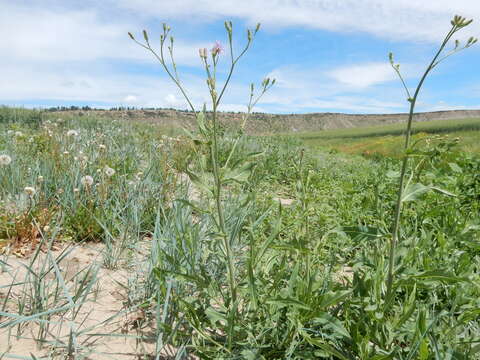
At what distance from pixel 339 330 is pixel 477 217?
235 cm

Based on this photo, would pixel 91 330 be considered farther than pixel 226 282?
No

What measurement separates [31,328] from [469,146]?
15.5 m

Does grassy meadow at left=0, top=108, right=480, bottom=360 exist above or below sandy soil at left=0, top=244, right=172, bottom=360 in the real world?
above

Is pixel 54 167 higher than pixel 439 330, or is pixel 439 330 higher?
pixel 54 167

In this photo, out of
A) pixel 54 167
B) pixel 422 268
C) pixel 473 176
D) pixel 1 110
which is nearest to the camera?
pixel 422 268

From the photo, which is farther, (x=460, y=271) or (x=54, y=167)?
(x=54, y=167)

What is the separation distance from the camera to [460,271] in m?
1.97

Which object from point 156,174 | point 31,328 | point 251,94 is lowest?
point 31,328

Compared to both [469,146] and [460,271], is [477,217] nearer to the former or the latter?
[460,271]

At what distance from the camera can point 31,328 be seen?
160 centimetres

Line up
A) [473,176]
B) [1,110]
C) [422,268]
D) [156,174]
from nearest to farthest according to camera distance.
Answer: [422,268], [156,174], [473,176], [1,110]

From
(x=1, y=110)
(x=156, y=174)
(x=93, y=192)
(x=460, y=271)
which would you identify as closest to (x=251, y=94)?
(x=460, y=271)

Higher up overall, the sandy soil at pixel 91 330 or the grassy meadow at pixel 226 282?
the grassy meadow at pixel 226 282

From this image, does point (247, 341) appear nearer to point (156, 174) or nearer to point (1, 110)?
point (156, 174)
